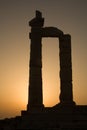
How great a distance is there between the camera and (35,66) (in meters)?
36.7

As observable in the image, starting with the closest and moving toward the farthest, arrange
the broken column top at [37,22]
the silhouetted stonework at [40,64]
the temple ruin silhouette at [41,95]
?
the temple ruin silhouette at [41,95] < the silhouetted stonework at [40,64] < the broken column top at [37,22]

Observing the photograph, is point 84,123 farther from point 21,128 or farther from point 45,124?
point 21,128

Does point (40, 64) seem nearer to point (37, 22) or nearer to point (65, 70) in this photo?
point (65, 70)

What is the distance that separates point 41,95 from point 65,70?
13.1 feet

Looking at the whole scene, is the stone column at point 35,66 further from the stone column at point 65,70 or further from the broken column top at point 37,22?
the stone column at point 65,70

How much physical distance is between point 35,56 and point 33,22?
158 inches

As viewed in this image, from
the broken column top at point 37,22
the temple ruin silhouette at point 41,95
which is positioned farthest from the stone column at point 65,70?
the broken column top at point 37,22

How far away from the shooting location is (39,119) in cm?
3158

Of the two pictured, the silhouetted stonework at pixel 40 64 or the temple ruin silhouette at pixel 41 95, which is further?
the silhouetted stonework at pixel 40 64

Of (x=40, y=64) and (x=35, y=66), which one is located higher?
(x=40, y=64)

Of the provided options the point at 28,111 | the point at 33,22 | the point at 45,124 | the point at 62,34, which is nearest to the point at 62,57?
the point at 62,34

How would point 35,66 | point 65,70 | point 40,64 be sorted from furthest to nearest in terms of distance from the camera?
point 65,70 → point 40,64 → point 35,66

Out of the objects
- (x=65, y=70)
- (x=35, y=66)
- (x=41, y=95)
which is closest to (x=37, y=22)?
(x=35, y=66)

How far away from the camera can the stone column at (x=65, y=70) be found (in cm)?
3650
